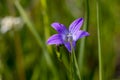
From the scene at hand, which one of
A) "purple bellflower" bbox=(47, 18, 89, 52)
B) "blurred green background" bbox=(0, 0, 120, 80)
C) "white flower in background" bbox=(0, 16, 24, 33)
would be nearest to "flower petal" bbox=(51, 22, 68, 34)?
"purple bellflower" bbox=(47, 18, 89, 52)

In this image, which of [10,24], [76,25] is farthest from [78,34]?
[10,24]

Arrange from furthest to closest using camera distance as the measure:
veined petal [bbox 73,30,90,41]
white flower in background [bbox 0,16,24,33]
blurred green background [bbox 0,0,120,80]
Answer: white flower in background [bbox 0,16,24,33], blurred green background [bbox 0,0,120,80], veined petal [bbox 73,30,90,41]

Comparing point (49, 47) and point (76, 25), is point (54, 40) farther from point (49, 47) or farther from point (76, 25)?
point (49, 47)

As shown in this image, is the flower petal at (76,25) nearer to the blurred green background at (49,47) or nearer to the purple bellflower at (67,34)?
the purple bellflower at (67,34)

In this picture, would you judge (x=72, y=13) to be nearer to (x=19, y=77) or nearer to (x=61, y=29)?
(x=19, y=77)

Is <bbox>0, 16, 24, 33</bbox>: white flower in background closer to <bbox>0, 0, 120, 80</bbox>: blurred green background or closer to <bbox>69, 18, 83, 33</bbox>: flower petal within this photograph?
<bbox>0, 0, 120, 80</bbox>: blurred green background

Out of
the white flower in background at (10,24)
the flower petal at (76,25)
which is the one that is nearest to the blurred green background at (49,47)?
the white flower in background at (10,24)
